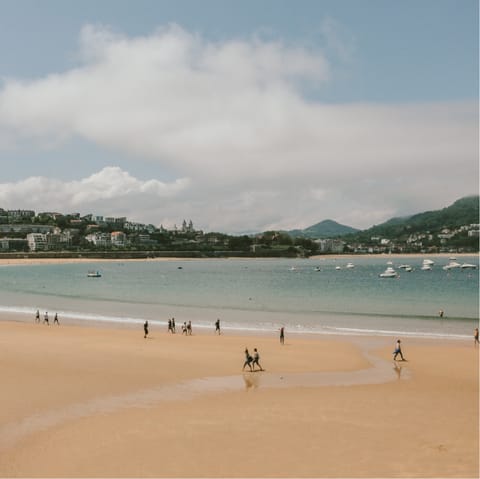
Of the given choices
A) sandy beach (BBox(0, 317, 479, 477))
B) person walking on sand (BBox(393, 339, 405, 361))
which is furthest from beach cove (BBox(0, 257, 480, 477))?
person walking on sand (BBox(393, 339, 405, 361))

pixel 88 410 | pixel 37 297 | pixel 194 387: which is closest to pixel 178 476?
pixel 88 410

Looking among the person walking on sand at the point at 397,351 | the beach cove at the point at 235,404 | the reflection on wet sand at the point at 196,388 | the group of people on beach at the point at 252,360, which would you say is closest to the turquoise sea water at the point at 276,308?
the beach cove at the point at 235,404

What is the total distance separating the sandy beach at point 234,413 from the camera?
38.9 ft

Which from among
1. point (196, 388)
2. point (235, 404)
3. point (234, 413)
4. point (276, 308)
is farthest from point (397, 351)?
point (276, 308)

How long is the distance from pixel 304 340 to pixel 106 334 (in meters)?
12.5

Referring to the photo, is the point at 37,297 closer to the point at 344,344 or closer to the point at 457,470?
the point at 344,344

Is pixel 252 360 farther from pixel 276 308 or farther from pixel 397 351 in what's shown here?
pixel 276 308

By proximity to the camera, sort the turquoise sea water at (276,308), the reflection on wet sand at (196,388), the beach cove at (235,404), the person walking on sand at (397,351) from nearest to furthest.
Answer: the beach cove at (235,404), the reflection on wet sand at (196,388), the person walking on sand at (397,351), the turquoise sea water at (276,308)

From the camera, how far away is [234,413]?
15.6 metres

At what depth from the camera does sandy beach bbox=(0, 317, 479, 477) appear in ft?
38.9

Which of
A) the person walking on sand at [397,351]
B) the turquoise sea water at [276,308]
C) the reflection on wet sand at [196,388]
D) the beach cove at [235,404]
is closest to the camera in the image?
the beach cove at [235,404]

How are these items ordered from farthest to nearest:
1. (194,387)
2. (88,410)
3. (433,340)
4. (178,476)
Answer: (433,340), (194,387), (88,410), (178,476)

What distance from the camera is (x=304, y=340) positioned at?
3209 centimetres

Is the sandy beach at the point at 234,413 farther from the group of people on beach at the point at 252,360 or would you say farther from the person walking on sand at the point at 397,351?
the person walking on sand at the point at 397,351
